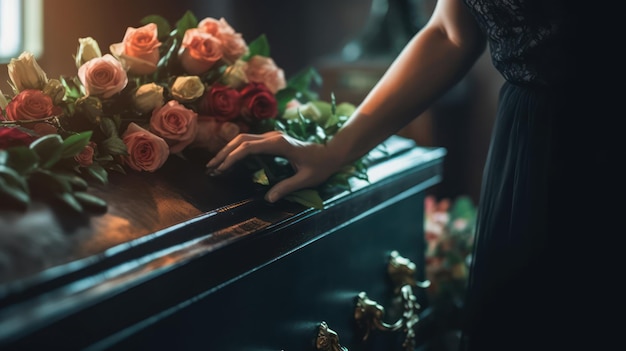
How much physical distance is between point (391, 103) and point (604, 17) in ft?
1.33

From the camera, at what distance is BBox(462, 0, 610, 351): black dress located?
116 cm

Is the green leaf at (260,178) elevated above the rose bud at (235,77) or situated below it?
below

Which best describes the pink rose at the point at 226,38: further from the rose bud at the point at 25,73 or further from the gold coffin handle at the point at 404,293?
the gold coffin handle at the point at 404,293

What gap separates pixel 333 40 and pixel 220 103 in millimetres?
2781

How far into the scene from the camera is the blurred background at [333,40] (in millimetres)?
1768

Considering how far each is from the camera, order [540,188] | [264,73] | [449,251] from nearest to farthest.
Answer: [540,188] < [264,73] < [449,251]

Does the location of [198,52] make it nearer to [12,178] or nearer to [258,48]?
[258,48]

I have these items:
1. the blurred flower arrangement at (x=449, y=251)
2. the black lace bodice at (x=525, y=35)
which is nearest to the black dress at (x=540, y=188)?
the black lace bodice at (x=525, y=35)

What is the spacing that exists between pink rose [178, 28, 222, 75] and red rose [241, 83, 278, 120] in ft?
0.29

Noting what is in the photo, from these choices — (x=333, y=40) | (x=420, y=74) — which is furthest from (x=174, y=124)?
(x=333, y=40)

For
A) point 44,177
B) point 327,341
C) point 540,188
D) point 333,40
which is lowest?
point 333,40

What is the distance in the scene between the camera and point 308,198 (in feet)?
4.00

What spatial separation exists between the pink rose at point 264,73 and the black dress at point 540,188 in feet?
1.38

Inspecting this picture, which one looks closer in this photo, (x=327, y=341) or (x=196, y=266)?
(x=196, y=266)
